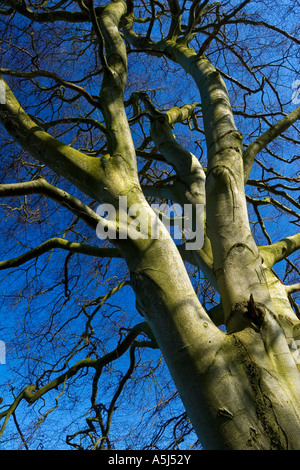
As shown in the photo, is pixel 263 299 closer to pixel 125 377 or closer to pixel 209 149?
pixel 209 149

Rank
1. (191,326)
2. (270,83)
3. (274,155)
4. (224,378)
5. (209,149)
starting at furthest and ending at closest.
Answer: (274,155) → (270,83) → (209,149) → (191,326) → (224,378)

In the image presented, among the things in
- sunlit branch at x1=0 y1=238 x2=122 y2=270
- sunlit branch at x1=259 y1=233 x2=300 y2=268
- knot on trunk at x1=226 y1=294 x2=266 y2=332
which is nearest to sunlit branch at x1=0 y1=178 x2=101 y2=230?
sunlit branch at x1=0 y1=238 x2=122 y2=270

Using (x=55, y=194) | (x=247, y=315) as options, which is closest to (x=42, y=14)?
(x=55, y=194)

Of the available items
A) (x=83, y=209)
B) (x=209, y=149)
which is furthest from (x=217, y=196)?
(x=83, y=209)

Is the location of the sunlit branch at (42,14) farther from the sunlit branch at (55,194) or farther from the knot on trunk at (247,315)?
the knot on trunk at (247,315)

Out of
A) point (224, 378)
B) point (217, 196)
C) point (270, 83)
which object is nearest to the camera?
point (224, 378)

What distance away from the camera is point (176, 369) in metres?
1.37

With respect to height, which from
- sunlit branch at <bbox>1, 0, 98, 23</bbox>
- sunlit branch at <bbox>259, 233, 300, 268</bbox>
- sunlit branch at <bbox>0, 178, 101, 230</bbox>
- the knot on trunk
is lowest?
the knot on trunk

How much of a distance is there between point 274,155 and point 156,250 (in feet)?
10.5

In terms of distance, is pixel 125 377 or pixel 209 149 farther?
pixel 125 377
